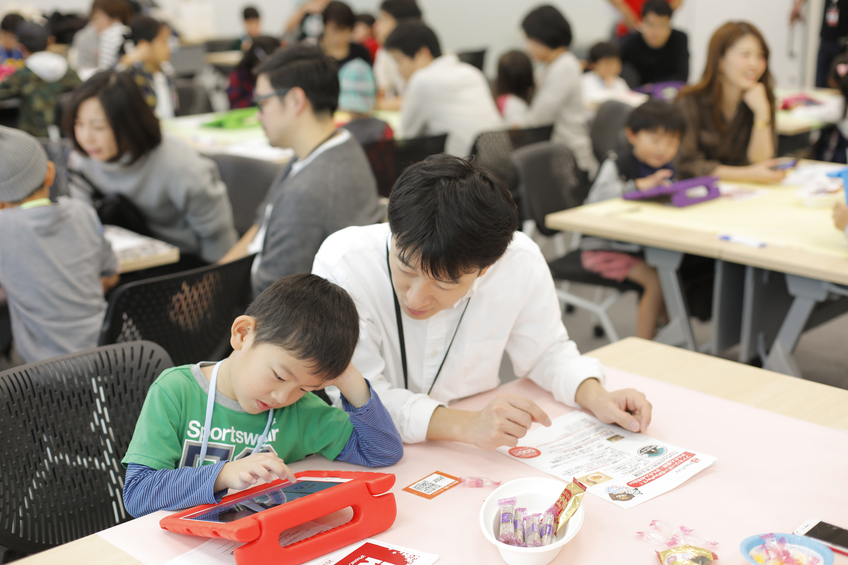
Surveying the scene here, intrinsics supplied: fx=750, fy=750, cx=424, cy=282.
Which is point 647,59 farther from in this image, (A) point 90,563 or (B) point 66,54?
(B) point 66,54

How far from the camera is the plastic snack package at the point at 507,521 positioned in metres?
0.96

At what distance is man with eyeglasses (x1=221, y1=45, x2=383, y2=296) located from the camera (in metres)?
2.09

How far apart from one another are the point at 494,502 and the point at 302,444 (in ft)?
1.13

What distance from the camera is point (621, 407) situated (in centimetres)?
131

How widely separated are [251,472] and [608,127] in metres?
3.71

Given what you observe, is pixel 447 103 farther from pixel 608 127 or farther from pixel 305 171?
pixel 305 171

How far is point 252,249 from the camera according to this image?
2350mm

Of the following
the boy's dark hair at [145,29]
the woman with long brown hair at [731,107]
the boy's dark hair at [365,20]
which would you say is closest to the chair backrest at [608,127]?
the woman with long brown hair at [731,107]

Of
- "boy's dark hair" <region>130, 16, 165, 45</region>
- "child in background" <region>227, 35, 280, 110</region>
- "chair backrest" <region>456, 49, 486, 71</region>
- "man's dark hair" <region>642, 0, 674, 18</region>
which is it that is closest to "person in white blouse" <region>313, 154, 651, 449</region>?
"boy's dark hair" <region>130, 16, 165, 45</region>

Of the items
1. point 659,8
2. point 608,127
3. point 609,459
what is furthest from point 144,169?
point 659,8

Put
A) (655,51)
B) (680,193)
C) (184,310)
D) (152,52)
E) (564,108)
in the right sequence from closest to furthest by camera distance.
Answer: (184,310)
(680,193)
(564,108)
(152,52)
(655,51)

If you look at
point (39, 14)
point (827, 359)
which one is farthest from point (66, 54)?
point (827, 359)

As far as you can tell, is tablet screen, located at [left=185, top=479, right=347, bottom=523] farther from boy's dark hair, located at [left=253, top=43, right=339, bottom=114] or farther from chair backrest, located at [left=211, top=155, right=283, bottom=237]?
chair backrest, located at [left=211, top=155, right=283, bottom=237]

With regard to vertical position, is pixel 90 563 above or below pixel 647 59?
below
